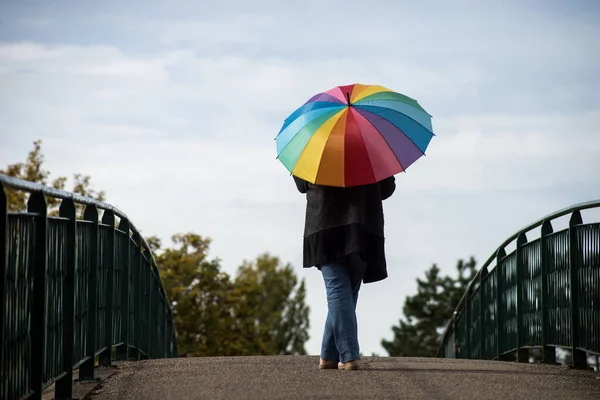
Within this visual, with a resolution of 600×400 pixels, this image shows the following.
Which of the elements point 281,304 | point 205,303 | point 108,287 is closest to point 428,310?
point 281,304

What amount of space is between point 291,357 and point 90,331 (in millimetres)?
2548

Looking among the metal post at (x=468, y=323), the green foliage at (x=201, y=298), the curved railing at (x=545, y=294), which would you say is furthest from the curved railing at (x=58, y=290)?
the green foliage at (x=201, y=298)

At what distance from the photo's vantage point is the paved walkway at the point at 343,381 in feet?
21.8

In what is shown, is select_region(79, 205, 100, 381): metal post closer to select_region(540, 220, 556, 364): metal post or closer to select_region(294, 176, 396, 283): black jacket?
select_region(294, 176, 396, 283): black jacket

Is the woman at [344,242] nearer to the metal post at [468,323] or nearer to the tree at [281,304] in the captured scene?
the metal post at [468,323]

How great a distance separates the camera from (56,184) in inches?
1629

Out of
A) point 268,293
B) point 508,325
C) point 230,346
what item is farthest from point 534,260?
point 268,293

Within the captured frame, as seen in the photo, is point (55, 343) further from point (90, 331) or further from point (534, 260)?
point (534, 260)

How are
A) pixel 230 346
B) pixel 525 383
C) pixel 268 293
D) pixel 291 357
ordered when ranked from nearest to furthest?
pixel 525 383, pixel 291 357, pixel 230 346, pixel 268 293

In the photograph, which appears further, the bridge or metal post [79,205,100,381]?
metal post [79,205,100,381]

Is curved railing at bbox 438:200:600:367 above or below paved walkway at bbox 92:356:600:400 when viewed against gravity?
above

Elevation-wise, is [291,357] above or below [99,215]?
below

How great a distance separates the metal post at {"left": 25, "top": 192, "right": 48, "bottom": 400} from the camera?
5531 millimetres

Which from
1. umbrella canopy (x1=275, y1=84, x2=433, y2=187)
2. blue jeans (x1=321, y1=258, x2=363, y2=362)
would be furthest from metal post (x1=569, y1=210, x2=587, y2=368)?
blue jeans (x1=321, y1=258, x2=363, y2=362)
